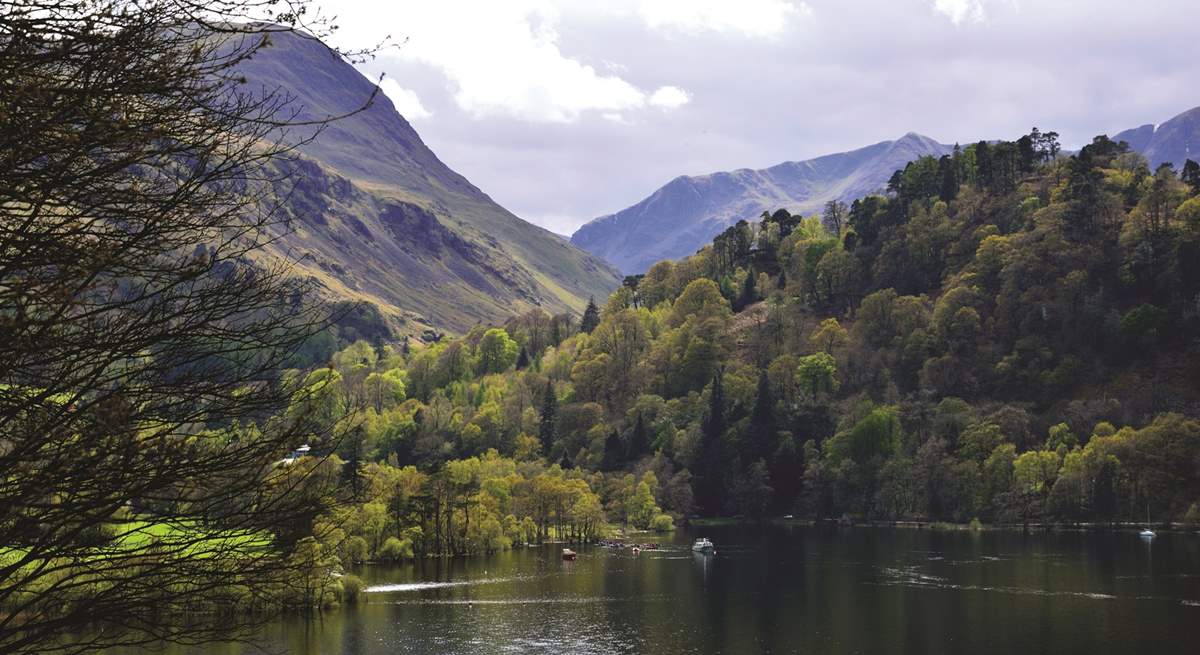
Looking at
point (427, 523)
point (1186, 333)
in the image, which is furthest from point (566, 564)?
point (1186, 333)

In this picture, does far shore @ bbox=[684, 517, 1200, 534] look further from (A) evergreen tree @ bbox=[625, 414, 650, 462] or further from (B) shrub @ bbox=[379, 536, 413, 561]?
(B) shrub @ bbox=[379, 536, 413, 561]

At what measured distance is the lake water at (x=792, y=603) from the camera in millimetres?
74375

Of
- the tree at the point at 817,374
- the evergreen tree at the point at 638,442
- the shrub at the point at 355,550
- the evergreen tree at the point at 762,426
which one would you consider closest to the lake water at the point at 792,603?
the shrub at the point at 355,550

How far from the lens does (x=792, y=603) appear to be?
9194cm

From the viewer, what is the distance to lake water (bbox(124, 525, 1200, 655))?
244 feet

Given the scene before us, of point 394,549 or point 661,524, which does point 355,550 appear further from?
point 661,524

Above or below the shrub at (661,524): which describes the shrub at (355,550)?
above

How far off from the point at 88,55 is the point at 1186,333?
18567 cm

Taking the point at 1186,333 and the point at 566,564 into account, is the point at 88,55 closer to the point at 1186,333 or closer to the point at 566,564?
the point at 566,564

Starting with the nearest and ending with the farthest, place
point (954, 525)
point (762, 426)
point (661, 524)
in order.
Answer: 1. point (954, 525)
2. point (661, 524)
3. point (762, 426)

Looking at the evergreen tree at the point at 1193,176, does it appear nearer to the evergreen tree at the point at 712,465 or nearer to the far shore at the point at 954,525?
the far shore at the point at 954,525

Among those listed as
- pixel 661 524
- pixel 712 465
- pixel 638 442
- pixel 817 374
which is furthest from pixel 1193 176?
pixel 661 524

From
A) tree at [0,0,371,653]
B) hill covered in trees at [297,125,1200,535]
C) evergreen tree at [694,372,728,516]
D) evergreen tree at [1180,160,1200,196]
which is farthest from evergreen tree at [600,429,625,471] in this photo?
tree at [0,0,371,653]

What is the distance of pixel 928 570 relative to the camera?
109 metres
